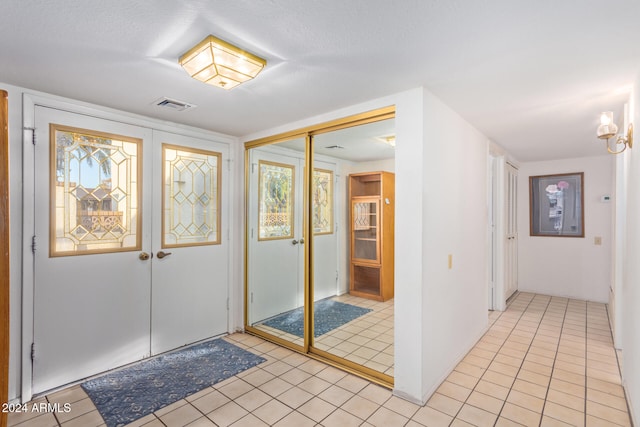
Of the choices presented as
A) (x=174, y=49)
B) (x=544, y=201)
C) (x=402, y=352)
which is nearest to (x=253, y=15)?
(x=174, y=49)

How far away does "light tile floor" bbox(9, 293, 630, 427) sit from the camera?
2.15 meters

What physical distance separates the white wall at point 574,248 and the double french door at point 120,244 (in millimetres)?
5080

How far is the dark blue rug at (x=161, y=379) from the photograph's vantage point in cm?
229

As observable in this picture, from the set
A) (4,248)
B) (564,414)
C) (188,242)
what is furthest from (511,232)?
(4,248)

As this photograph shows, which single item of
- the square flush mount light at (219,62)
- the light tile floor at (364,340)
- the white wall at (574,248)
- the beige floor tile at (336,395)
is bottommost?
the beige floor tile at (336,395)

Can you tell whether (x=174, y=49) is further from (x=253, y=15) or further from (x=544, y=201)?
(x=544, y=201)

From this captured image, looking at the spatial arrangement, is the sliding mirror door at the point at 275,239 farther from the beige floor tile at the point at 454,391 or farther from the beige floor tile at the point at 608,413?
the beige floor tile at the point at 608,413

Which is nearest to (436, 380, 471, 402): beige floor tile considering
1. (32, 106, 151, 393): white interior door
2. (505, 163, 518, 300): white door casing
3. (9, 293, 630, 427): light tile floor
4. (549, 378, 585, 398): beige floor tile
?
(9, 293, 630, 427): light tile floor

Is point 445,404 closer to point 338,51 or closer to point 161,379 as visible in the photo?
point 161,379

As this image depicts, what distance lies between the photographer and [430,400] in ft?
7.79

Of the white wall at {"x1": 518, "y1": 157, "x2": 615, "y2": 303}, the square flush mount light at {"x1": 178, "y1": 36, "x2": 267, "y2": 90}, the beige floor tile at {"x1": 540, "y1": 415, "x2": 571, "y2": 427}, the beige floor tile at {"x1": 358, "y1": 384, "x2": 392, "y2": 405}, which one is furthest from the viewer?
the white wall at {"x1": 518, "y1": 157, "x2": 615, "y2": 303}

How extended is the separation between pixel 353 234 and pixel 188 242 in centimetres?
272

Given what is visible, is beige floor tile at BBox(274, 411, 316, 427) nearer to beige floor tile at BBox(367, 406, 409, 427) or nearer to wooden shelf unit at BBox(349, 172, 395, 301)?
beige floor tile at BBox(367, 406, 409, 427)

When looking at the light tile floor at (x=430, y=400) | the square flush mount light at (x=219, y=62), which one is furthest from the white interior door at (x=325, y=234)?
the square flush mount light at (x=219, y=62)
